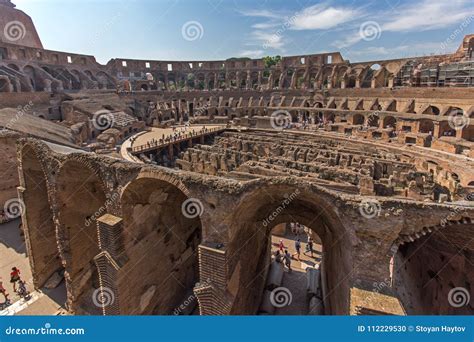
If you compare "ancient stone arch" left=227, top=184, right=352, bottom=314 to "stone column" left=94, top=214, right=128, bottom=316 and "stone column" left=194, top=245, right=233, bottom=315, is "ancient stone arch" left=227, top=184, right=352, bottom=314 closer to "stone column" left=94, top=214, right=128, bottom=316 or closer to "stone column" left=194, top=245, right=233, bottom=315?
"stone column" left=194, top=245, right=233, bottom=315

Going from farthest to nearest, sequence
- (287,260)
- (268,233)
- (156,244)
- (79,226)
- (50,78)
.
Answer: (50,78), (287,260), (268,233), (79,226), (156,244)

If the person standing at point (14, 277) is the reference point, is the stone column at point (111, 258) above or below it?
above

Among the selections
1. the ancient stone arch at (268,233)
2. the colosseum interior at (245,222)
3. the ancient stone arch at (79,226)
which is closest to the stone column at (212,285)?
the colosseum interior at (245,222)

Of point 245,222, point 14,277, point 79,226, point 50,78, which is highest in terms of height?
point 50,78

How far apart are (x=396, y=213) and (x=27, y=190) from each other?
13022 millimetres

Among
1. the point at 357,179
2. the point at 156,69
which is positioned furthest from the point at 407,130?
the point at 156,69

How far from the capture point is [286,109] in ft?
128

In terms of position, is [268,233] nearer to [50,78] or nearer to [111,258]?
[111,258]

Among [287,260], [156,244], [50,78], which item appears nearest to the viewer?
[156,244]

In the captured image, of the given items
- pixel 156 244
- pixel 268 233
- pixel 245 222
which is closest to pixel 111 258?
pixel 156 244

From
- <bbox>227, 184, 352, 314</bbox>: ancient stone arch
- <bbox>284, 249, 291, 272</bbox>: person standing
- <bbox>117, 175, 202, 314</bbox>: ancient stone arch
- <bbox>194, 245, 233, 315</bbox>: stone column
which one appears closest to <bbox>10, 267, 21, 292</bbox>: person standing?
<bbox>117, 175, 202, 314</bbox>: ancient stone arch

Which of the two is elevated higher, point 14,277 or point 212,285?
point 212,285

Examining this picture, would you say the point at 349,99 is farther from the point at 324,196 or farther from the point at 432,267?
the point at 324,196

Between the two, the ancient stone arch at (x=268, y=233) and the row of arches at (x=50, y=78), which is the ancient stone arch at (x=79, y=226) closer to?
the ancient stone arch at (x=268, y=233)
